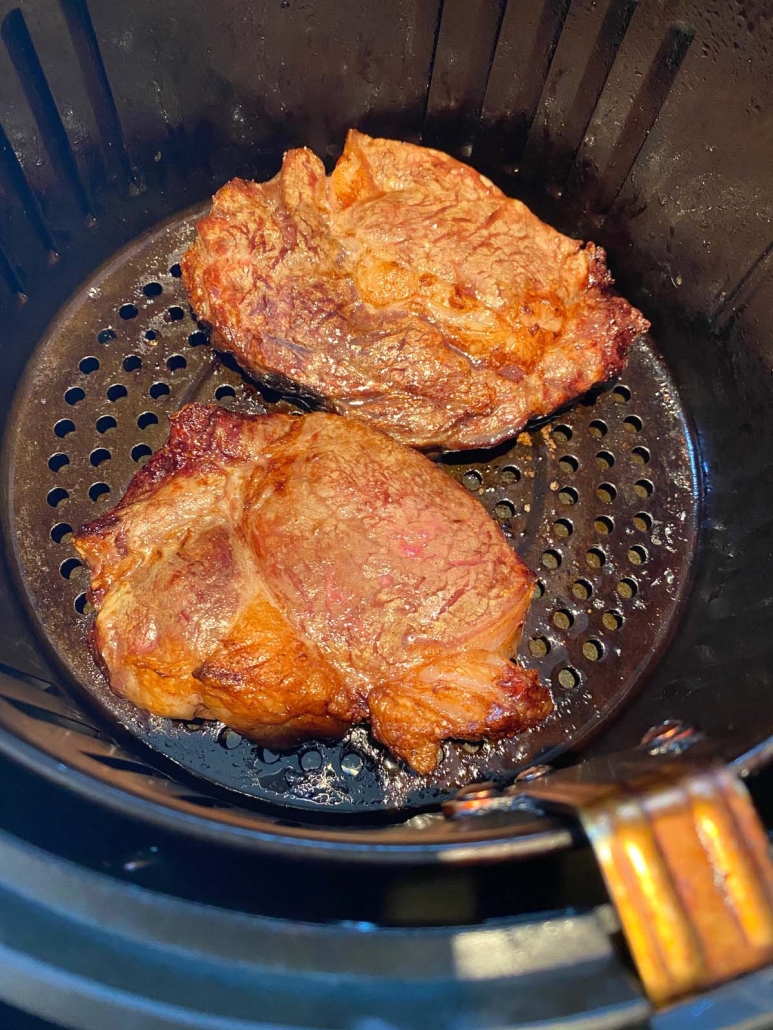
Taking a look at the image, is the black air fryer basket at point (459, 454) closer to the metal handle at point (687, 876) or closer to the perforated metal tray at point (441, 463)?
the perforated metal tray at point (441, 463)

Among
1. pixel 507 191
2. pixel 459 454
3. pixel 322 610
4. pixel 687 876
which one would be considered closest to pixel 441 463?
pixel 459 454

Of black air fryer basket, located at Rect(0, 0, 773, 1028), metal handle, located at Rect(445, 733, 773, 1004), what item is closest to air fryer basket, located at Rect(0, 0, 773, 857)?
black air fryer basket, located at Rect(0, 0, 773, 1028)

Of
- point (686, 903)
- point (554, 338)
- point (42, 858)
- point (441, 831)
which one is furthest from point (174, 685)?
point (554, 338)

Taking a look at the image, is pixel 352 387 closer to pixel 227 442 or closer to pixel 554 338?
pixel 227 442

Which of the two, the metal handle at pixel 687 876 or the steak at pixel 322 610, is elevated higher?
the metal handle at pixel 687 876

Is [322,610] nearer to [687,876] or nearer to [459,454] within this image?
[459,454]

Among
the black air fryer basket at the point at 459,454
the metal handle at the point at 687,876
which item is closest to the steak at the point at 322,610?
the black air fryer basket at the point at 459,454
